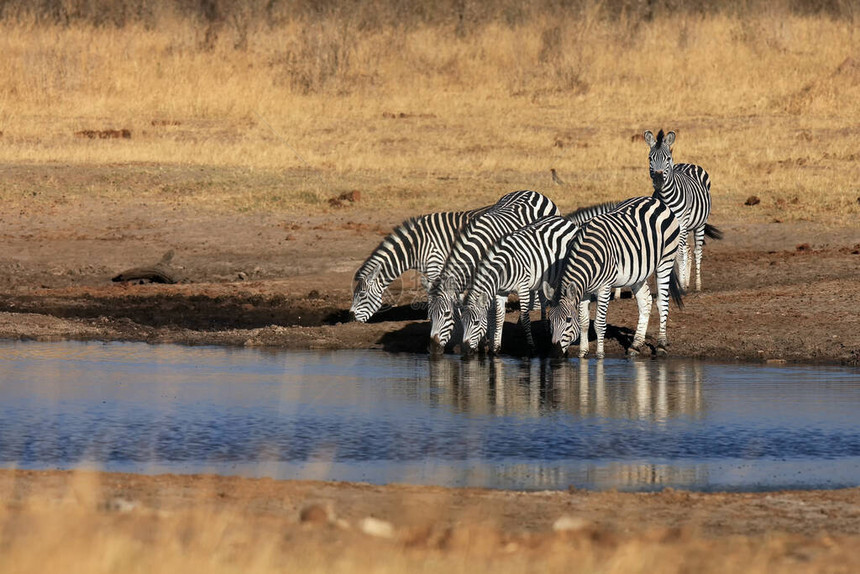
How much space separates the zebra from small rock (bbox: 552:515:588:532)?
22.1 feet

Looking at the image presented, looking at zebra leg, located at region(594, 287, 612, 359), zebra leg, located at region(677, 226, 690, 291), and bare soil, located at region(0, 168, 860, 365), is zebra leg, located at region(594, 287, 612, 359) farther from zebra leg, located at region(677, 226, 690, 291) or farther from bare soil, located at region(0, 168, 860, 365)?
zebra leg, located at region(677, 226, 690, 291)

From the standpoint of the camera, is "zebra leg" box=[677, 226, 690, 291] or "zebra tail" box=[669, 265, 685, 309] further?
"zebra leg" box=[677, 226, 690, 291]

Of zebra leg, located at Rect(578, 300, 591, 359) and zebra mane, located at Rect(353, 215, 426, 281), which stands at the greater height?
zebra mane, located at Rect(353, 215, 426, 281)

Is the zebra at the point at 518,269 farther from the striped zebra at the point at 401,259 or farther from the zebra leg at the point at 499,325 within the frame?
the striped zebra at the point at 401,259

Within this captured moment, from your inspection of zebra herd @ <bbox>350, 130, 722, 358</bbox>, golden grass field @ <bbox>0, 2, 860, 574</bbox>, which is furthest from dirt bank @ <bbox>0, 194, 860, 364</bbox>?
golden grass field @ <bbox>0, 2, 860, 574</bbox>

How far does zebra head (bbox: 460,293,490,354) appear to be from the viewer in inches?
559

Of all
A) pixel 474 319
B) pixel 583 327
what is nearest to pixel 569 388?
pixel 583 327

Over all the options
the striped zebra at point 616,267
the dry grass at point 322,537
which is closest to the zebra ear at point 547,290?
the striped zebra at point 616,267

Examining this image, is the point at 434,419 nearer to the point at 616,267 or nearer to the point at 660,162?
the point at 616,267

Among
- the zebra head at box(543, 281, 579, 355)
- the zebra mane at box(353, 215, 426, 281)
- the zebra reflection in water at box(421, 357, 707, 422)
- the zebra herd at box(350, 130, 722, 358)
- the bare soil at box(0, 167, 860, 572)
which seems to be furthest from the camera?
the zebra mane at box(353, 215, 426, 281)

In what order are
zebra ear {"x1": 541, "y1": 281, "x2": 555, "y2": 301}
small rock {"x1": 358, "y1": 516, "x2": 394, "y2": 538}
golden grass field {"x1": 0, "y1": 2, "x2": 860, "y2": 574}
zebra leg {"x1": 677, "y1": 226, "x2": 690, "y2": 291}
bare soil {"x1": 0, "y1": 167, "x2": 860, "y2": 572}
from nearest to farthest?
bare soil {"x1": 0, "y1": 167, "x2": 860, "y2": 572}, small rock {"x1": 358, "y1": 516, "x2": 394, "y2": 538}, zebra ear {"x1": 541, "y1": 281, "x2": 555, "y2": 301}, zebra leg {"x1": 677, "y1": 226, "x2": 690, "y2": 291}, golden grass field {"x1": 0, "y1": 2, "x2": 860, "y2": 574}

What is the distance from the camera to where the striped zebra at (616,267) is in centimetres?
1377

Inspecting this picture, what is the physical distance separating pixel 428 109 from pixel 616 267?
15.5 meters

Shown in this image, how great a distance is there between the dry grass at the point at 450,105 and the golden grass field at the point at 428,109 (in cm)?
6
